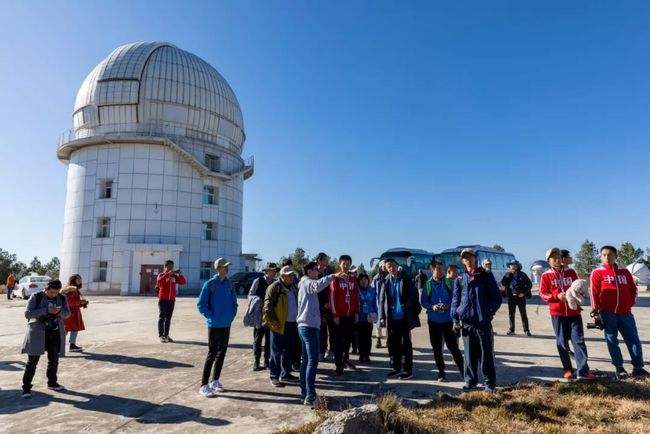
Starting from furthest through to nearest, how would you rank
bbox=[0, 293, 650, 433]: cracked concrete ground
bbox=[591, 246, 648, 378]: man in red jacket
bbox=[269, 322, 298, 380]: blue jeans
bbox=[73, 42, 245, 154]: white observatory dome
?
bbox=[73, 42, 245, 154]: white observatory dome
bbox=[591, 246, 648, 378]: man in red jacket
bbox=[269, 322, 298, 380]: blue jeans
bbox=[0, 293, 650, 433]: cracked concrete ground

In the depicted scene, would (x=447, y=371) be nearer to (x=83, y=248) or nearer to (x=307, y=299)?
(x=307, y=299)

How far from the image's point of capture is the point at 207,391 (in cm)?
593

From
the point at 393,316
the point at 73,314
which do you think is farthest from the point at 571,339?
the point at 73,314

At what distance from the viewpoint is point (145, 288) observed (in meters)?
31.5

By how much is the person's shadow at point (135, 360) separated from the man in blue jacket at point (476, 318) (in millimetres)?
5133

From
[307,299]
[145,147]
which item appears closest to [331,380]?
[307,299]

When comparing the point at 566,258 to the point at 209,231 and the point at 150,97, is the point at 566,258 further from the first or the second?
the point at 150,97

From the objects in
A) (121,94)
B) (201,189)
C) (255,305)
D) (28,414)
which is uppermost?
(121,94)

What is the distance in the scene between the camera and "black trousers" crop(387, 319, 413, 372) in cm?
682

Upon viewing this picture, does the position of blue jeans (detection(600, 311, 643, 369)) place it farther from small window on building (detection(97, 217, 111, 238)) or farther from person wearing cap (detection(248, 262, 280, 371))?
small window on building (detection(97, 217, 111, 238))

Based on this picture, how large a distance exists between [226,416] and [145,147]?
31.9 m

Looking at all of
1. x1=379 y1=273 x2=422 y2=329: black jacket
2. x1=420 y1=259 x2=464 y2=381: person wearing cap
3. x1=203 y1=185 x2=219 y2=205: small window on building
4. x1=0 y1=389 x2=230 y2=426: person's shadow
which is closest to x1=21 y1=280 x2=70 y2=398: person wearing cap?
x1=0 y1=389 x2=230 y2=426: person's shadow

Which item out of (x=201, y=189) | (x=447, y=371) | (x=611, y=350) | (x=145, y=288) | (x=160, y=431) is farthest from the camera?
(x=201, y=189)

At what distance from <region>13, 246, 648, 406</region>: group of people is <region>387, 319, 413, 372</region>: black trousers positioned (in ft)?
0.05
